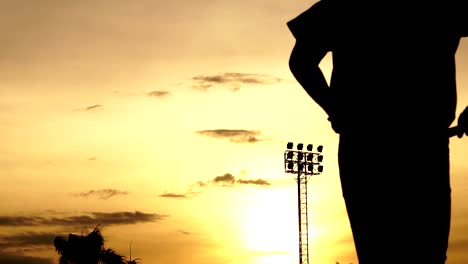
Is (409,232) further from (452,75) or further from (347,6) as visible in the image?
(347,6)

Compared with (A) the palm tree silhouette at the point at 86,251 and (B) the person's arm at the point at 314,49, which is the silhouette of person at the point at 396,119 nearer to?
(B) the person's arm at the point at 314,49

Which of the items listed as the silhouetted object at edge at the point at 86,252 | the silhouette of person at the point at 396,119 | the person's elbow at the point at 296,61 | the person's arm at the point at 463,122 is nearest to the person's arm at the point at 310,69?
the person's elbow at the point at 296,61

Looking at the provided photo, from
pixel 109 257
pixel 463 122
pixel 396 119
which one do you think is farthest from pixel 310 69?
pixel 109 257

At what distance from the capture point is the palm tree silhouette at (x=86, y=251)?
133 ft

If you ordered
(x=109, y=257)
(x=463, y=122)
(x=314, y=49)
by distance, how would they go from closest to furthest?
(x=463, y=122), (x=314, y=49), (x=109, y=257)

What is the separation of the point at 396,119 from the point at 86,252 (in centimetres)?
3624

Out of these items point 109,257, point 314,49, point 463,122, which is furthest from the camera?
point 109,257

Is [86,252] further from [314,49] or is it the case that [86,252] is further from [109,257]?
[314,49]

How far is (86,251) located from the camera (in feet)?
133

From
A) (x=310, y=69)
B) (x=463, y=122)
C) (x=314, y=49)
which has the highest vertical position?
(x=314, y=49)

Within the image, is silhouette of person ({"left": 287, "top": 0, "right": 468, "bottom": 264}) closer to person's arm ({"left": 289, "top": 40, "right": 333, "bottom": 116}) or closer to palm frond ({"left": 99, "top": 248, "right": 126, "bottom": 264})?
person's arm ({"left": 289, "top": 40, "right": 333, "bottom": 116})

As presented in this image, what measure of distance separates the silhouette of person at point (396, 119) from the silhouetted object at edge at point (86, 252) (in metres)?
35.4

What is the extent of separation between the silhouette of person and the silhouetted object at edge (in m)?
35.4

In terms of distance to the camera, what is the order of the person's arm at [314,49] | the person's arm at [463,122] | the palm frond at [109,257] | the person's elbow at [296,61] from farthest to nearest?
the palm frond at [109,257] < the person's elbow at [296,61] < the person's arm at [314,49] < the person's arm at [463,122]
